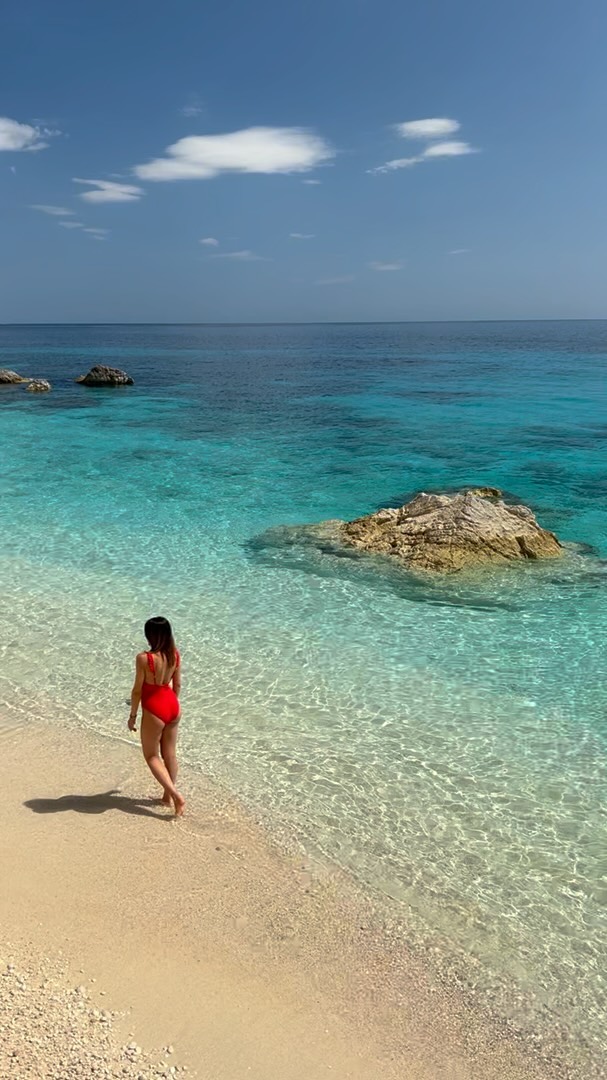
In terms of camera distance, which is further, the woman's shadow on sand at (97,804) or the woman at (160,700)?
the woman's shadow on sand at (97,804)

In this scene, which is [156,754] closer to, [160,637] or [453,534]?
[160,637]

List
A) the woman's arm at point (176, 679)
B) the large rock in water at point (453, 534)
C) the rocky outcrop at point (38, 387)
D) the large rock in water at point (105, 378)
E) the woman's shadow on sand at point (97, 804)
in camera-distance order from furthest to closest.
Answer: the large rock in water at point (105, 378) → the rocky outcrop at point (38, 387) → the large rock in water at point (453, 534) → the woman's shadow on sand at point (97, 804) → the woman's arm at point (176, 679)

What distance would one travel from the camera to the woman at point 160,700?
656 cm

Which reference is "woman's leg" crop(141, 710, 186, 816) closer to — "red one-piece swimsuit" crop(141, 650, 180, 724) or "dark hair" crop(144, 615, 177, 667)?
"red one-piece swimsuit" crop(141, 650, 180, 724)

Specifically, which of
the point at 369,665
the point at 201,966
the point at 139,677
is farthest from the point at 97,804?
the point at 369,665

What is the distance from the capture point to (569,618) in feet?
39.0

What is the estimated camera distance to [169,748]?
23.0 ft

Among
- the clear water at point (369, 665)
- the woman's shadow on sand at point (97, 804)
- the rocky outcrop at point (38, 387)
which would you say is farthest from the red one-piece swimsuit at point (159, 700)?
the rocky outcrop at point (38, 387)

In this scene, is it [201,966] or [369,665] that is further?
[369,665]

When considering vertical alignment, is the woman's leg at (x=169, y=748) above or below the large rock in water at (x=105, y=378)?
below

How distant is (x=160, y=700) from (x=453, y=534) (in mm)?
9143

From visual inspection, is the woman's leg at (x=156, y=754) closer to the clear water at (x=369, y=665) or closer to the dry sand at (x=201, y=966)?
the dry sand at (x=201, y=966)

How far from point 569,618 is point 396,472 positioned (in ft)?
40.8

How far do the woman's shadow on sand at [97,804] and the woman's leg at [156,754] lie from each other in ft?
0.74
